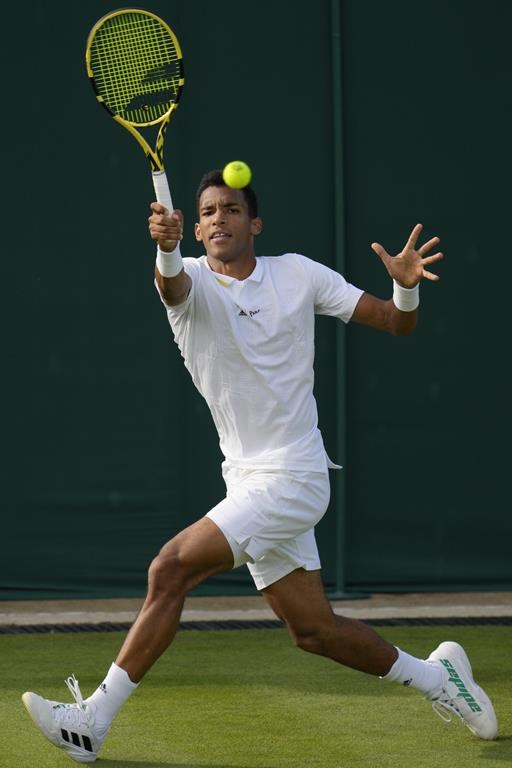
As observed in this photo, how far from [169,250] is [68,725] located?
4.28ft

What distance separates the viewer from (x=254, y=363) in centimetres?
461

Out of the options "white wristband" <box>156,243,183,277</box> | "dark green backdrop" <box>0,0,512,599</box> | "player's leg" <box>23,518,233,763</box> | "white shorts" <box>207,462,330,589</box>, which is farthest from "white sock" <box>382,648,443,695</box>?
"dark green backdrop" <box>0,0,512,599</box>

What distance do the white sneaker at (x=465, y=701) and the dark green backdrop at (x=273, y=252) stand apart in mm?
2309

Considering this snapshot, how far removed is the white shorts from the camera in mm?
4477

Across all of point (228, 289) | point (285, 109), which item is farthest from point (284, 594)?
point (285, 109)

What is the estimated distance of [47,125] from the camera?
7086 mm

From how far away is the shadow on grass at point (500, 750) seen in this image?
4.53 metres

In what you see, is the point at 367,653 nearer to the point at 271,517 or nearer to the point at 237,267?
the point at 271,517

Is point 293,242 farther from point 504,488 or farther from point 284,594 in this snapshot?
point 284,594

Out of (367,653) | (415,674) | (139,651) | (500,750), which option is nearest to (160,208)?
(139,651)

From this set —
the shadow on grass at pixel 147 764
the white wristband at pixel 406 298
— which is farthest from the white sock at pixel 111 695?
the white wristband at pixel 406 298

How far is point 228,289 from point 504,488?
295 cm

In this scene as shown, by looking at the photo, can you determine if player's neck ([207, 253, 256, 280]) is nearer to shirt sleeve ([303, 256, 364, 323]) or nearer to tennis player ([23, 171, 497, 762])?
tennis player ([23, 171, 497, 762])

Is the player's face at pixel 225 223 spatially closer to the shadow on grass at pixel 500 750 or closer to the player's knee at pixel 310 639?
the player's knee at pixel 310 639
